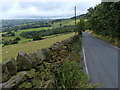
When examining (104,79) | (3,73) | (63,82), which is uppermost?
(3,73)

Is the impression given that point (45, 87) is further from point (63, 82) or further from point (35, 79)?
point (63, 82)

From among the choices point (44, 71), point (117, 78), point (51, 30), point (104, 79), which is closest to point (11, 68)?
point (44, 71)

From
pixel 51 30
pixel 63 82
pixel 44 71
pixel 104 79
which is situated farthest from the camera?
pixel 51 30

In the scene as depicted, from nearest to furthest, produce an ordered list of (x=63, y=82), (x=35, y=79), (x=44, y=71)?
(x=35, y=79) → (x=44, y=71) → (x=63, y=82)

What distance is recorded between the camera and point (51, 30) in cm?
2664

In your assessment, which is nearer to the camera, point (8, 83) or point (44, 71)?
point (8, 83)

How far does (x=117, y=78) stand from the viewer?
27.1ft

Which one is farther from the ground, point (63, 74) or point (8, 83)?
point (8, 83)

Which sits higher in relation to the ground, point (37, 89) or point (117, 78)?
point (37, 89)

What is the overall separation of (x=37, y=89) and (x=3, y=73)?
2.82 feet

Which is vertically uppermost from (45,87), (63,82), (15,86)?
(15,86)

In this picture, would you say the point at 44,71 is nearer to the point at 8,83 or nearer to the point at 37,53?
the point at 37,53

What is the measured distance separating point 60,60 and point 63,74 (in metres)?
0.97

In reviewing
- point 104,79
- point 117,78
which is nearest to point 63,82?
point 104,79
